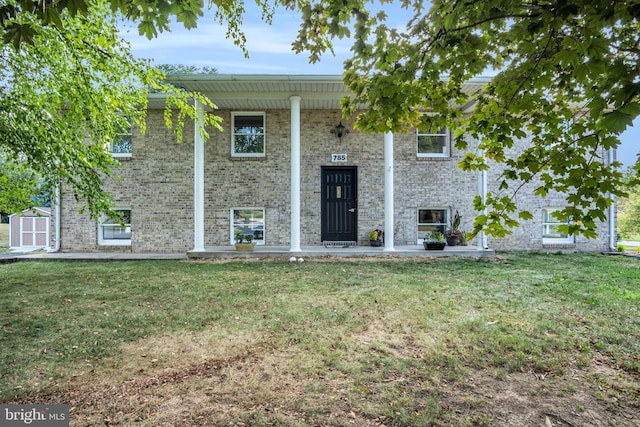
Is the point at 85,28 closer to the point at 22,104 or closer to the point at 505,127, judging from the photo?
the point at 22,104

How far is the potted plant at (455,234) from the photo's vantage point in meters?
10.1

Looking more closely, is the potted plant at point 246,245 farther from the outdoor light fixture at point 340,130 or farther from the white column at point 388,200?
the outdoor light fixture at point 340,130

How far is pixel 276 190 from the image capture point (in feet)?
34.0

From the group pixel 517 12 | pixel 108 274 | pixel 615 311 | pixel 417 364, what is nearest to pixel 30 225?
pixel 108 274

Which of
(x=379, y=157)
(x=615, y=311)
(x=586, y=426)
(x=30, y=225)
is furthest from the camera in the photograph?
(x=30, y=225)

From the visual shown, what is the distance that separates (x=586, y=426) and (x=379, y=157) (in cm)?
885

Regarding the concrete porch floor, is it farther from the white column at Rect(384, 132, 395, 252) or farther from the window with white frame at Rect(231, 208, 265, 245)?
the window with white frame at Rect(231, 208, 265, 245)

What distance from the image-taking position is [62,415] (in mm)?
2295

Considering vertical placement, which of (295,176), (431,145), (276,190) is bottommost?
(276,190)

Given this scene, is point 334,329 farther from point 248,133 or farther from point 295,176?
point 248,133

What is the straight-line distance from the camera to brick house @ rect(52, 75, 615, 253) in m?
10.3

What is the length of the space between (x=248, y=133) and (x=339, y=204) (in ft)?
12.0

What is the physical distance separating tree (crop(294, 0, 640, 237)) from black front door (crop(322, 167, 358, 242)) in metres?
7.01

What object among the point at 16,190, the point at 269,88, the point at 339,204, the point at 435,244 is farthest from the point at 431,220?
the point at 16,190
